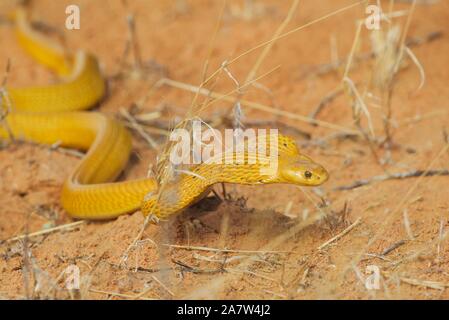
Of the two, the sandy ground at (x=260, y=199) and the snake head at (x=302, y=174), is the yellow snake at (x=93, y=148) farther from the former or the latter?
the sandy ground at (x=260, y=199)

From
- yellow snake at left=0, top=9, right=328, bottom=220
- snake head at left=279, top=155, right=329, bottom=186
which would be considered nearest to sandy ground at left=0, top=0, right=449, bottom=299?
yellow snake at left=0, top=9, right=328, bottom=220

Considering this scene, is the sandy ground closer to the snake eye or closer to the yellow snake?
the yellow snake

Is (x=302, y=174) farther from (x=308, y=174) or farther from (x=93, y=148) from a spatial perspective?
(x=93, y=148)

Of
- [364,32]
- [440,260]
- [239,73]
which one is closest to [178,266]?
[440,260]

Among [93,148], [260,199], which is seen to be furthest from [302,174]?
[93,148]

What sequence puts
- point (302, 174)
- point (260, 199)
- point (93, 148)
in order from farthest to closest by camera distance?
point (93, 148)
point (260, 199)
point (302, 174)
